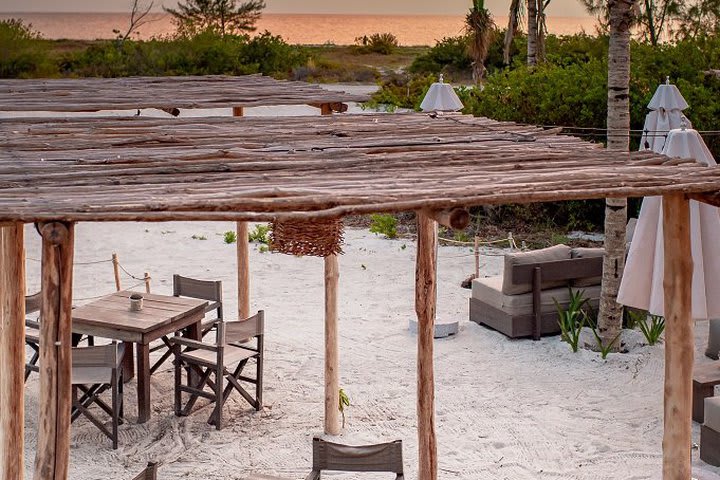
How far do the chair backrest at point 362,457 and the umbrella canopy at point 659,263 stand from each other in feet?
6.35

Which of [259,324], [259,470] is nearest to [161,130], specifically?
[259,324]

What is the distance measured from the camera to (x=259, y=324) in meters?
8.95

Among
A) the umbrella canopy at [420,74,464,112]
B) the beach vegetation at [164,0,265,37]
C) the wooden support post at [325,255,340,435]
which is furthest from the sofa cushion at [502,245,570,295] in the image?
the beach vegetation at [164,0,265,37]

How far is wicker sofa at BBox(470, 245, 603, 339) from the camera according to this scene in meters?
10.8

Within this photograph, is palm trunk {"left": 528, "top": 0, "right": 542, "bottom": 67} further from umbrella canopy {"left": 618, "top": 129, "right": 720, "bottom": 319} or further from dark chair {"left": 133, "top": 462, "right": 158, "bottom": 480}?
dark chair {"left": 133, "top": 462, "right": 158, "bottom": 480}

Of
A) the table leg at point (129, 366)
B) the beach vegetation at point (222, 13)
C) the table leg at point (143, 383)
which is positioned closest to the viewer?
the table leg at point (143, 383)

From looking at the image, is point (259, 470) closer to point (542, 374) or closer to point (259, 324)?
point (259, 324)

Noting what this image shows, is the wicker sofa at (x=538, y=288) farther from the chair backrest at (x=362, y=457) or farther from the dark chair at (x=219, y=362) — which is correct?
the chair backrest at (x=362, y=457)

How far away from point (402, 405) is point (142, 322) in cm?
227

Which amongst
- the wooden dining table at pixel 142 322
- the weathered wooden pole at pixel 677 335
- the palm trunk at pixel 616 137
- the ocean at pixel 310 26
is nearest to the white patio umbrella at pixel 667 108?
the palm trunk at pixel 616 137

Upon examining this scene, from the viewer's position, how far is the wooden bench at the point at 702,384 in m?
8.36

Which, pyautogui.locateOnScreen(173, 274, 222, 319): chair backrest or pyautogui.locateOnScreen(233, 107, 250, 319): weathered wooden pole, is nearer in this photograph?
pyautogui.locateOnScreen(173, 274, 222, 319): chair backrest

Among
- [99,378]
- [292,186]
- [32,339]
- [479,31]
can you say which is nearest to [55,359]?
[292,186]

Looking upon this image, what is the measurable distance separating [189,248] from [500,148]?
28.0 feet
